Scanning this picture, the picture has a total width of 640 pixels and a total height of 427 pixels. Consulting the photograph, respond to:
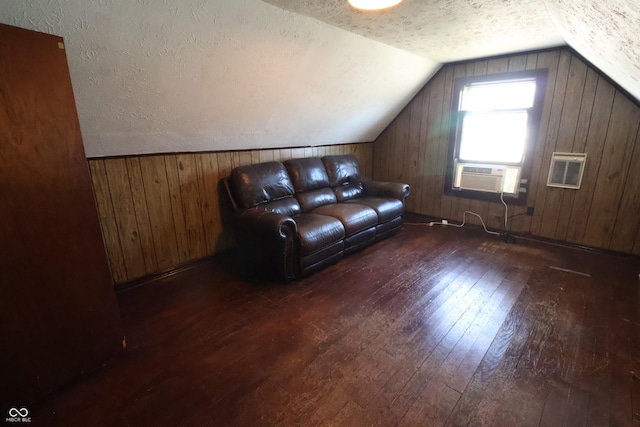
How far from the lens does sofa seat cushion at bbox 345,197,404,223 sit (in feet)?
11.1

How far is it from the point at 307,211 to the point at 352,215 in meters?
0.52

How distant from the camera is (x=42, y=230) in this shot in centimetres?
142

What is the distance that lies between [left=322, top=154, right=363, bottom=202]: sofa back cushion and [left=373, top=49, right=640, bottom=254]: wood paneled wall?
1317 millimetres

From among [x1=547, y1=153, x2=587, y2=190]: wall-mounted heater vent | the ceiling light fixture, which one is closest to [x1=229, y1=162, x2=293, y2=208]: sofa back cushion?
the ceiling light fixture

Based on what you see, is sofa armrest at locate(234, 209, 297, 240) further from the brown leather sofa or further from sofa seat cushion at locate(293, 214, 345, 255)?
sofa seat cushion at locate(293, 214, 345, 255)

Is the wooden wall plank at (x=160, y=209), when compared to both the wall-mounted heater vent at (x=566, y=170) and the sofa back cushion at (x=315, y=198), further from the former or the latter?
the wall-mounted heater vent at (x=566, y=170)

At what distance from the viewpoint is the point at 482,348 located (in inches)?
71.7

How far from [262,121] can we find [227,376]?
7.35 feet

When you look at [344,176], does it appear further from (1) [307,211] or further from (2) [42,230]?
(2) [42,230]

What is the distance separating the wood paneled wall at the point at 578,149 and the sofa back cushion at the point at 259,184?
2370 millimetres

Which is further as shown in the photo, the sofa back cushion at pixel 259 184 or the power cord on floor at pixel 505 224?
the power cord on floor at pixel 505 224

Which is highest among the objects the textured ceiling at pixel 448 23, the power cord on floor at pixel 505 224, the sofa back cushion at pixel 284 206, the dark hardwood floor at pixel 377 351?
the textured ceiling at pixel 448 23

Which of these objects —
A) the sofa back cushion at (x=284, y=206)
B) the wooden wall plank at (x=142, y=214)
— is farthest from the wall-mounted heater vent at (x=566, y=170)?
the wooden wall plank at (x=142, y=214)

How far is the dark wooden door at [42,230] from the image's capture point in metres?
1.29
